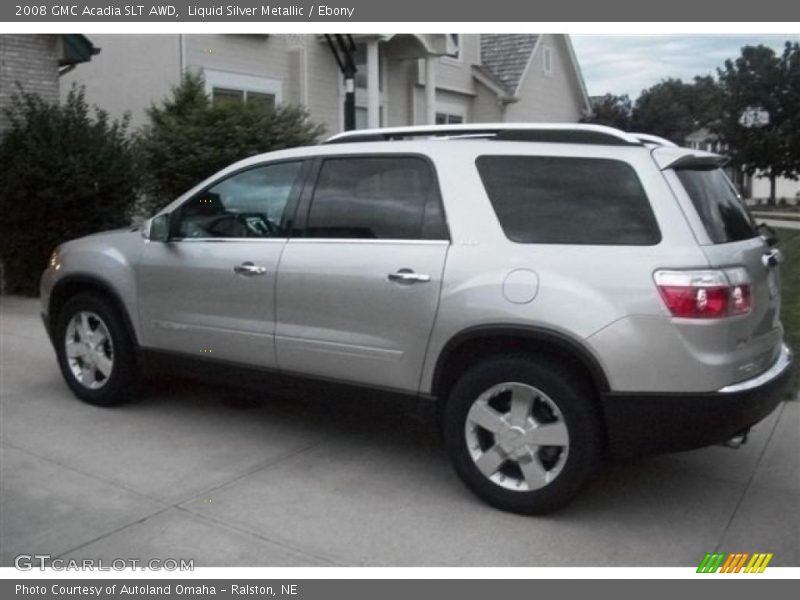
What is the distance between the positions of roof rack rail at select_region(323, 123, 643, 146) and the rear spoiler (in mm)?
122

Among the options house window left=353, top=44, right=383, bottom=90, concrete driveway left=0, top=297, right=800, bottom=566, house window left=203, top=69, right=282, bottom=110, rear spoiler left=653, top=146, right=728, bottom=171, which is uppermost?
house window left=353, top=44, right=383, bottom=90

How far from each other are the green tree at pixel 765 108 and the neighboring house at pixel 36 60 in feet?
85.2

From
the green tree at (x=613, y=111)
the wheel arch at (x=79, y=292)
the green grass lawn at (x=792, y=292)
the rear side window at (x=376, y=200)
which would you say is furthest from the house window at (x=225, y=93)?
the green tree at (x=613, y=111)

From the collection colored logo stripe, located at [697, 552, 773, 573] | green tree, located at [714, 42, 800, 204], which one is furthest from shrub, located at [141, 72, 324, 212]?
green tree, located at [714, 42, 800, 204]

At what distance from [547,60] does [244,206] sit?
22.4 metres

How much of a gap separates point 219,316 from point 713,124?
111ft

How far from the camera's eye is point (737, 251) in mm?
4172

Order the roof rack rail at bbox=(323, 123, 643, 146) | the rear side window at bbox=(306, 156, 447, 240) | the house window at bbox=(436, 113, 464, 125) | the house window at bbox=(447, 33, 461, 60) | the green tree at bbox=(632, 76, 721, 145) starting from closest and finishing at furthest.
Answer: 1. the roof rack rail at bbox=(323, 123, 643, 146)
2. the rear side window at bbox=(306, 156, 447, 240)
3. the house window at bbox=(447, 33, 461, 60)
4. the house window at bbox=(436, 113, 464, 125)
5. the green tree at bbox=(632, 76, 721, 145)

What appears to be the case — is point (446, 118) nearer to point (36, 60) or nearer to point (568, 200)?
point (36, 60)

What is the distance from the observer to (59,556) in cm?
391

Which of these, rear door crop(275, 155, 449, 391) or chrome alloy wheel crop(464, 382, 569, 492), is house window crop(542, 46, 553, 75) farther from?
chrome alloy wheel crop(464, 382, 569, 492)

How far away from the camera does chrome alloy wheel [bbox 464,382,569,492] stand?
4.22 meters

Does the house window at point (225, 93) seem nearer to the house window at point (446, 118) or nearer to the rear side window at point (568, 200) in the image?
the house window at point (446, 118)

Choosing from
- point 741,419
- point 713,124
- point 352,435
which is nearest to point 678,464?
point 741,419
